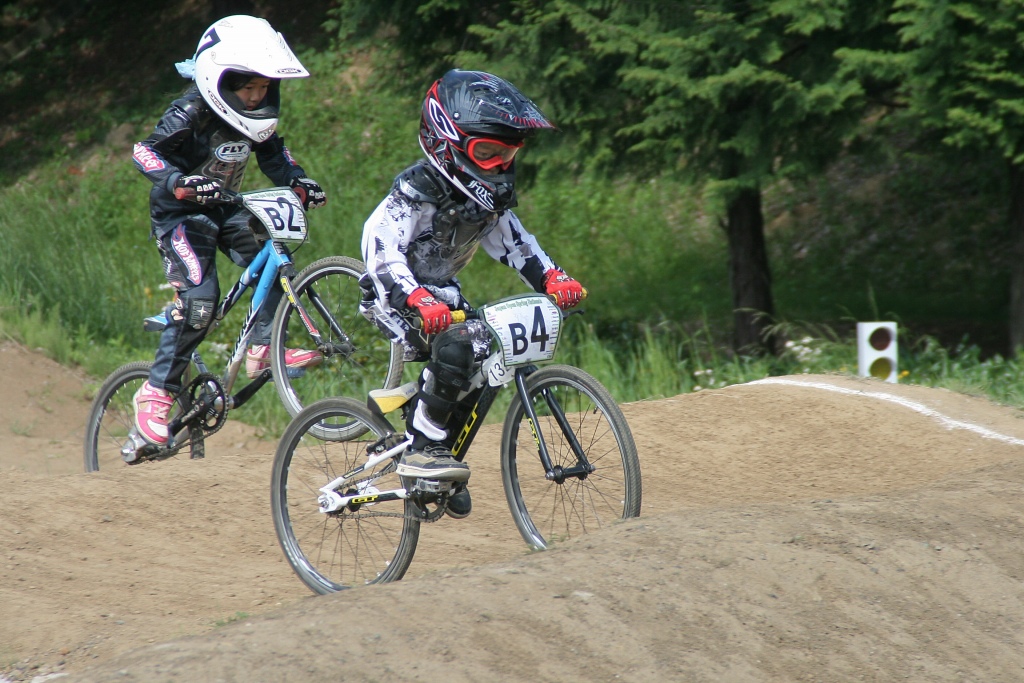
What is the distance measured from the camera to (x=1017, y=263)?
29.5ft

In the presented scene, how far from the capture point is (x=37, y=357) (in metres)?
10.1

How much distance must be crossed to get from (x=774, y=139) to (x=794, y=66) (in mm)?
576

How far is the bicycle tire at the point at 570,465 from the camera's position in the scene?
168 inches

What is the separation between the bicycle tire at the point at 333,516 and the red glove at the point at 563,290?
2.83 feet

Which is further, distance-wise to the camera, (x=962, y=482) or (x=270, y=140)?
(x=270, y=140)

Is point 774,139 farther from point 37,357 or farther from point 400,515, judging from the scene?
point 37,357

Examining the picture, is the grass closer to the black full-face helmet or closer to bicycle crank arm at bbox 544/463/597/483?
bicycle crank arm at bbox 544/463/597/483

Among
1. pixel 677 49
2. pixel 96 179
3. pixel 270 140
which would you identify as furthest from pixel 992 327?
pixel 96 179

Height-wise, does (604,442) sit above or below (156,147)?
below

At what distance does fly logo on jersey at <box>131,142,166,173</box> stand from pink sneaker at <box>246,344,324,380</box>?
3.58 feet

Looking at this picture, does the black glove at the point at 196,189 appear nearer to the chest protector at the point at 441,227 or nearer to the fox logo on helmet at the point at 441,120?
the chest protector at the point at 441,227

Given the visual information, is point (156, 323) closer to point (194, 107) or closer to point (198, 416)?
point (198, 416)

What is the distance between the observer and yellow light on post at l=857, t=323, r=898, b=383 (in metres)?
7.63

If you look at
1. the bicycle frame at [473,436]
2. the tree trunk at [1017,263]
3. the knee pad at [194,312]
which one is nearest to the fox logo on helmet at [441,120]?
the bicycle frame at [473,436]
